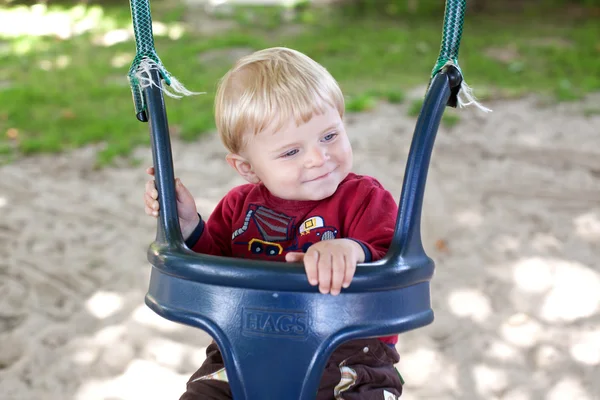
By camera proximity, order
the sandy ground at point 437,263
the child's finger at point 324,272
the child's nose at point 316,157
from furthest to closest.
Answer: the sandy ground at point 437,263
the child's nose at point 316,157
the child's finger at point 324,272

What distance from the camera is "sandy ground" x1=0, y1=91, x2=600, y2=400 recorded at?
2.33 meters

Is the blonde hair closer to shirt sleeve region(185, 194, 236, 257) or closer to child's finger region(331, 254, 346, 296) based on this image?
shirt sleeve region(185, 194, 236, 257)

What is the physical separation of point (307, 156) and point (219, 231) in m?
0.35

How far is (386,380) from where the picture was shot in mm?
1458

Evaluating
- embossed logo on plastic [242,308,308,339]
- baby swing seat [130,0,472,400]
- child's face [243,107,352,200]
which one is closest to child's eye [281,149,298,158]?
child's face [243,107,352,200]

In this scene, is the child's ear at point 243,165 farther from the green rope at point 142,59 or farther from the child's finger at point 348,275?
the child's finger at point 348,275

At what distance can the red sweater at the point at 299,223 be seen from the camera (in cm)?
146

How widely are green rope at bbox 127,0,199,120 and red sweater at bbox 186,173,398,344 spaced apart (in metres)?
0.29

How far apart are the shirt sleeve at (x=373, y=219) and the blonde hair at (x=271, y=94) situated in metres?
0.19

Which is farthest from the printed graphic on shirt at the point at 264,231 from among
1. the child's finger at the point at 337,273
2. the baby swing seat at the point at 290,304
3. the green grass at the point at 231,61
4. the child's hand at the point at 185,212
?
the green grass at the point at 231,61

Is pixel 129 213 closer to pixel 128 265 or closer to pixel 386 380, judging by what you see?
pixel 128 265

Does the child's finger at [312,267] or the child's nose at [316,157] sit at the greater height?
the child's nose at [316,157]

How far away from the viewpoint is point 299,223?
5.06ft

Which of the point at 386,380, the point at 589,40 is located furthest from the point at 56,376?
the point at 589,40
